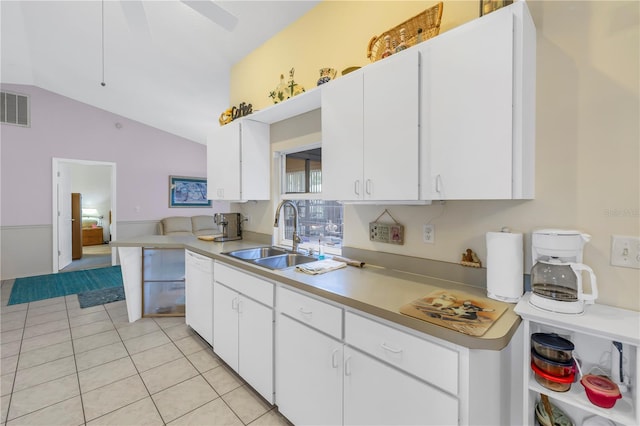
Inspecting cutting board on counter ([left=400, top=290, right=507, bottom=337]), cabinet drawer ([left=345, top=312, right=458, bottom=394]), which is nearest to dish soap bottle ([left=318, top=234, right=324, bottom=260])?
cabinet drawer ([left=345, top=312, right=458, bottom=394])

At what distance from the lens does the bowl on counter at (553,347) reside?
42.6 inches

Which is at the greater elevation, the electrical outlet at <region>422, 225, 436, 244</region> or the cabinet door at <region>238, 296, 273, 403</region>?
the electrical outlet at <region>422, 225, 436, 244</region>

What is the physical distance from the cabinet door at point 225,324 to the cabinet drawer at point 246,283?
65 mm

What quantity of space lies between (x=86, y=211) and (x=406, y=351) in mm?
10298

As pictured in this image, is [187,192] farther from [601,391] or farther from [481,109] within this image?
[601,391]

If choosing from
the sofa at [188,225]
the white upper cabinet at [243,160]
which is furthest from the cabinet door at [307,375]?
the sofa at [188,225]

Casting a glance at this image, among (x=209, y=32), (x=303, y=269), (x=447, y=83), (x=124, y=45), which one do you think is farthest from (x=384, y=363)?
(x=124, y=45)

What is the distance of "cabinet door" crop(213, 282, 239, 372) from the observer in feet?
6.87

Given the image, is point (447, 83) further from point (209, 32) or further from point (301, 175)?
point (209, 32)

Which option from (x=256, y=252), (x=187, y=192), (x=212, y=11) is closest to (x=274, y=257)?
(x=256, y=252)

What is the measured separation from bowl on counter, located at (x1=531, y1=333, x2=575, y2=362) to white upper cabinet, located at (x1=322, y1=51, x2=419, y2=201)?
30.2 inches

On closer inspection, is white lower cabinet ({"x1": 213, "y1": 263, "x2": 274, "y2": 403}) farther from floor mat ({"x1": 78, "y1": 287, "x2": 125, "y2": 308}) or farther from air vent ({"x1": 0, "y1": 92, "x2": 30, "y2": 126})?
air vent ({"x1": 0, "y1": 92, "x2": 30, "y2": 126})

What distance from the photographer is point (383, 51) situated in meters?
1.67

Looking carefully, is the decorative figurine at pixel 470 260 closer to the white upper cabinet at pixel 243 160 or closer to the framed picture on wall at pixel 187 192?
the white upper cabinet at pixel 243 160
